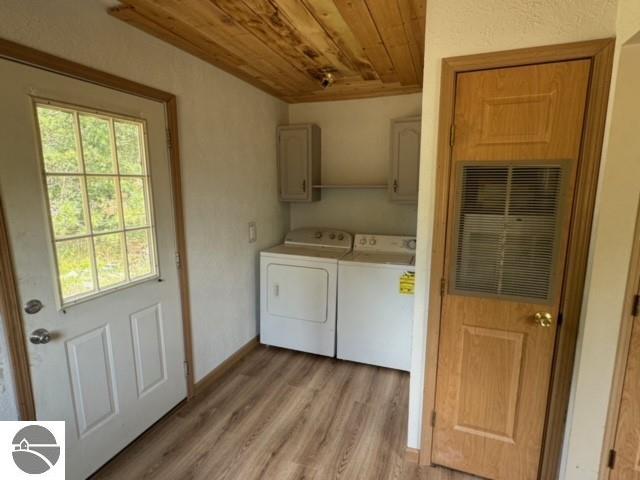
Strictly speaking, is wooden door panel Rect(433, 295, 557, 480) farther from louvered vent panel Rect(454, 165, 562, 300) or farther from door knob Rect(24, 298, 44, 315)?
door knob Rect(24, 298, 44, 315)

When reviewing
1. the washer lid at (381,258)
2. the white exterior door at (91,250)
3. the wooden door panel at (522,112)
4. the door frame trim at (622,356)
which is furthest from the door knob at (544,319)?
the white exterior door at (91,250)

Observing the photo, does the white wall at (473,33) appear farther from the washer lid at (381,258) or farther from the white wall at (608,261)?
the washer lid at (381,258)

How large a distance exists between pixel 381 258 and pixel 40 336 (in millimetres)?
2186

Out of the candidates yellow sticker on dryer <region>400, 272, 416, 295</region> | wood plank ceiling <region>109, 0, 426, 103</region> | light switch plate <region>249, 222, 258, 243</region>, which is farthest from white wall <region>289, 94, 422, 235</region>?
yellow sticker on dryer <region>400, 272, 416, 295</region>

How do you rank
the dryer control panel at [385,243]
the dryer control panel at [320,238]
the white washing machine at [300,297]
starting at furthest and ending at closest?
the dryer control panel at [320,238]
the dryer control panel at [385,243]
the white washing machine at [300,297]

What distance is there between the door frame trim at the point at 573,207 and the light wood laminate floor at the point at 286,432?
0.54 m

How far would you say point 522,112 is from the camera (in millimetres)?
1390

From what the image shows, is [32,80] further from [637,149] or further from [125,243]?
[637,149]

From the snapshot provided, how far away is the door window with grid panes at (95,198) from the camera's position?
4.78 ft

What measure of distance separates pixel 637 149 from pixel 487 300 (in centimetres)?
80

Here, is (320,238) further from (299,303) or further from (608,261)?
(608,261)

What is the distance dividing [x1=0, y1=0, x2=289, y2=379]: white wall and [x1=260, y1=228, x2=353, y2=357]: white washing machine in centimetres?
16

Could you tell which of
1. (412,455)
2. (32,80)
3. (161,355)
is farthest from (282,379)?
(32,80)

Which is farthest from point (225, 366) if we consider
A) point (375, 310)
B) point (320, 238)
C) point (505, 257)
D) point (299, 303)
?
point (505, 257)
